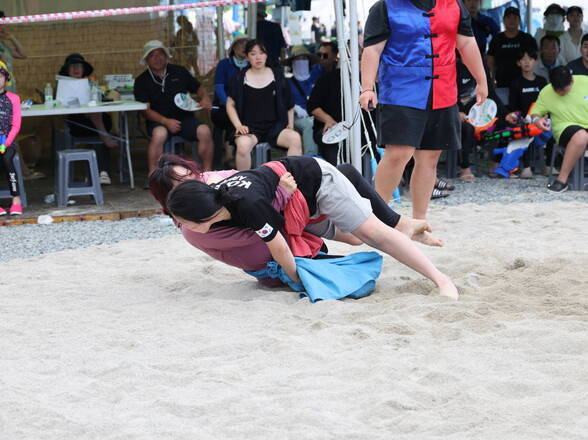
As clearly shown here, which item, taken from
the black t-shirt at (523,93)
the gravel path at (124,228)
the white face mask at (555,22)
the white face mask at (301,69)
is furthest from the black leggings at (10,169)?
the white face mask at (555,22)

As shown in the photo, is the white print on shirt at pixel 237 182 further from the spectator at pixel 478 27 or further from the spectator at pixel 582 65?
the spectator at pixel 478 27

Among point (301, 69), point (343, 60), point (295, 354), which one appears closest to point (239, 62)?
point (301, 69)

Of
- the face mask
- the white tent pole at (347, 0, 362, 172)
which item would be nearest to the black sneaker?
the white tent pole at (347, 0, 362, 172)

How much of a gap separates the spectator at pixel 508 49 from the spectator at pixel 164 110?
3.07 metres

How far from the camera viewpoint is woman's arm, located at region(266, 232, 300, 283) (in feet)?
11.7

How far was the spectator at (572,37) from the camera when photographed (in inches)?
376

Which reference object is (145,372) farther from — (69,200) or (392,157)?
(69,200)

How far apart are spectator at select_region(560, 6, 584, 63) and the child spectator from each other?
5.90 m

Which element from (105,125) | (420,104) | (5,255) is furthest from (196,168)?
(105,125)

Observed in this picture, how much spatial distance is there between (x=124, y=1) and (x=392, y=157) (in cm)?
565

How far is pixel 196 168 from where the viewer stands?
378 centimetres

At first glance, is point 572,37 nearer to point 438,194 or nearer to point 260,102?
point 438,194

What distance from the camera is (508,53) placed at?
29.2 feet

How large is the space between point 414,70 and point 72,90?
3976mm
